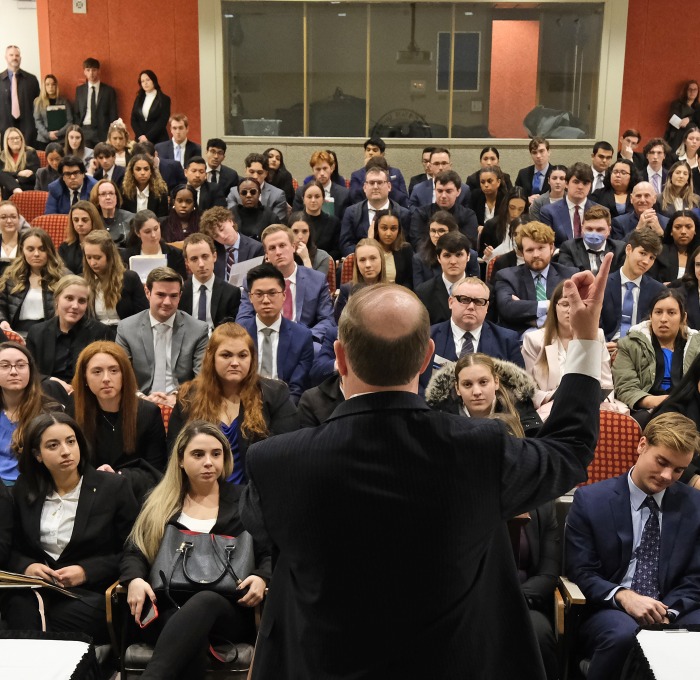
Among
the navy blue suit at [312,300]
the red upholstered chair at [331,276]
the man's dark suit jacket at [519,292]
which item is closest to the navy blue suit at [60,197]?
the red upholstered chair at [331,276]

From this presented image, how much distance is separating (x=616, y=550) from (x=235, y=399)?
158cm

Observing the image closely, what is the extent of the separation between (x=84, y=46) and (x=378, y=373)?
36.3 feet

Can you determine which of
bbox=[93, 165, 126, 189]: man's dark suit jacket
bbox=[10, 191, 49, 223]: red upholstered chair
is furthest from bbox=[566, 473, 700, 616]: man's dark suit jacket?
bbox=[10, 191, 49, 223]: red upholstered chair

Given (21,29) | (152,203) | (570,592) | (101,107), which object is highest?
(21,29)

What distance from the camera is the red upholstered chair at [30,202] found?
7887mm

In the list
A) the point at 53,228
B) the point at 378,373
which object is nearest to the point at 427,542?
the point at 378,373

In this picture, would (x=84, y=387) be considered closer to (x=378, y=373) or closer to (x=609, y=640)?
(x=609, y=640)

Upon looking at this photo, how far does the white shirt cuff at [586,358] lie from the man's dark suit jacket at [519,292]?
381 cm

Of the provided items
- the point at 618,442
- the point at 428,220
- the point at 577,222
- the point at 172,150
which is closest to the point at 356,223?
the point at 428,220

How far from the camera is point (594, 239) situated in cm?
592

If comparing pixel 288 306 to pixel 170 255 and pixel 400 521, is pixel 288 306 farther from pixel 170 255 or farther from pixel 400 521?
pixel 400 521

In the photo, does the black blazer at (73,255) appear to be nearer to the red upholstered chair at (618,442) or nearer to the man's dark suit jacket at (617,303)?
the man's dark suit jacket at (617,303)

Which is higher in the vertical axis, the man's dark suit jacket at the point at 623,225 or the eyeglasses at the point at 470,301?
the man's dark suit jacket at the point at 623,225

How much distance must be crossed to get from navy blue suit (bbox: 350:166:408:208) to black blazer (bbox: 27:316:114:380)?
333 cm
